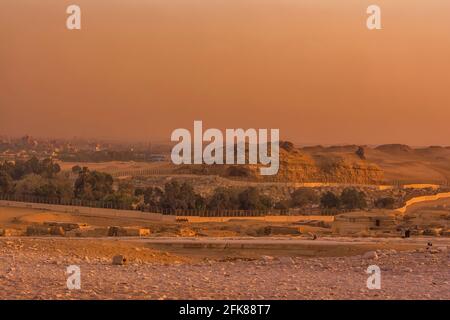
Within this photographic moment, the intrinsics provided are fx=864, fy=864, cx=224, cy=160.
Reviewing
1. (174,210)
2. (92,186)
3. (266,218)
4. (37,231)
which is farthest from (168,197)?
(37,231)

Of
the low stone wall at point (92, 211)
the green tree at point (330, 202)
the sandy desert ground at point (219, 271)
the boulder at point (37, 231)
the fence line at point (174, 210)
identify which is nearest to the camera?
the sandy desert ground at point (219, 271)

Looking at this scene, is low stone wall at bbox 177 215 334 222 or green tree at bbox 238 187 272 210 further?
green tree at bbox 238 187 272 210

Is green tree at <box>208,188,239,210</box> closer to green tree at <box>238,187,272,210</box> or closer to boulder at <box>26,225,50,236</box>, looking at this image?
green tree at <box>238,187,272,210</box>

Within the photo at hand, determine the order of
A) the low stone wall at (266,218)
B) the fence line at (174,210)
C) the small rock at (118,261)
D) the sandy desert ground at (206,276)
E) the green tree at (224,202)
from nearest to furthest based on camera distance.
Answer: the sandy desert ground at (206,276), the small rock at (118,261), the low stone wall at (266,218), the fence line at (174,210), the green tree at (224,202)

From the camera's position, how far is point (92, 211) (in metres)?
48.4

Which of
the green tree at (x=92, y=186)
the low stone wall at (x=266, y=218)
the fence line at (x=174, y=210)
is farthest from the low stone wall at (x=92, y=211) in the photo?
the green tree at (x=92, y=186)

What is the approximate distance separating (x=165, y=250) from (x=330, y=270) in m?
8.59

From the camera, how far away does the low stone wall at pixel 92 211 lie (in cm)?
4669

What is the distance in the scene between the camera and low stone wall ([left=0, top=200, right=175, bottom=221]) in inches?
1838

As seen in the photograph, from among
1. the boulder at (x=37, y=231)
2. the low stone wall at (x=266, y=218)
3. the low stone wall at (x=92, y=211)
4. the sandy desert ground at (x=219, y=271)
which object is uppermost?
the sandy desert ground at (x=219, y=271)

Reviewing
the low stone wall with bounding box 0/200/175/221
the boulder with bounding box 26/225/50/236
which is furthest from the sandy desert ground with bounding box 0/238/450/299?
the low stone wall with bounding box 0/200/175/221

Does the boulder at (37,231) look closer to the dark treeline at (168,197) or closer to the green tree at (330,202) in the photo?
the dark treeline at (168,197)
